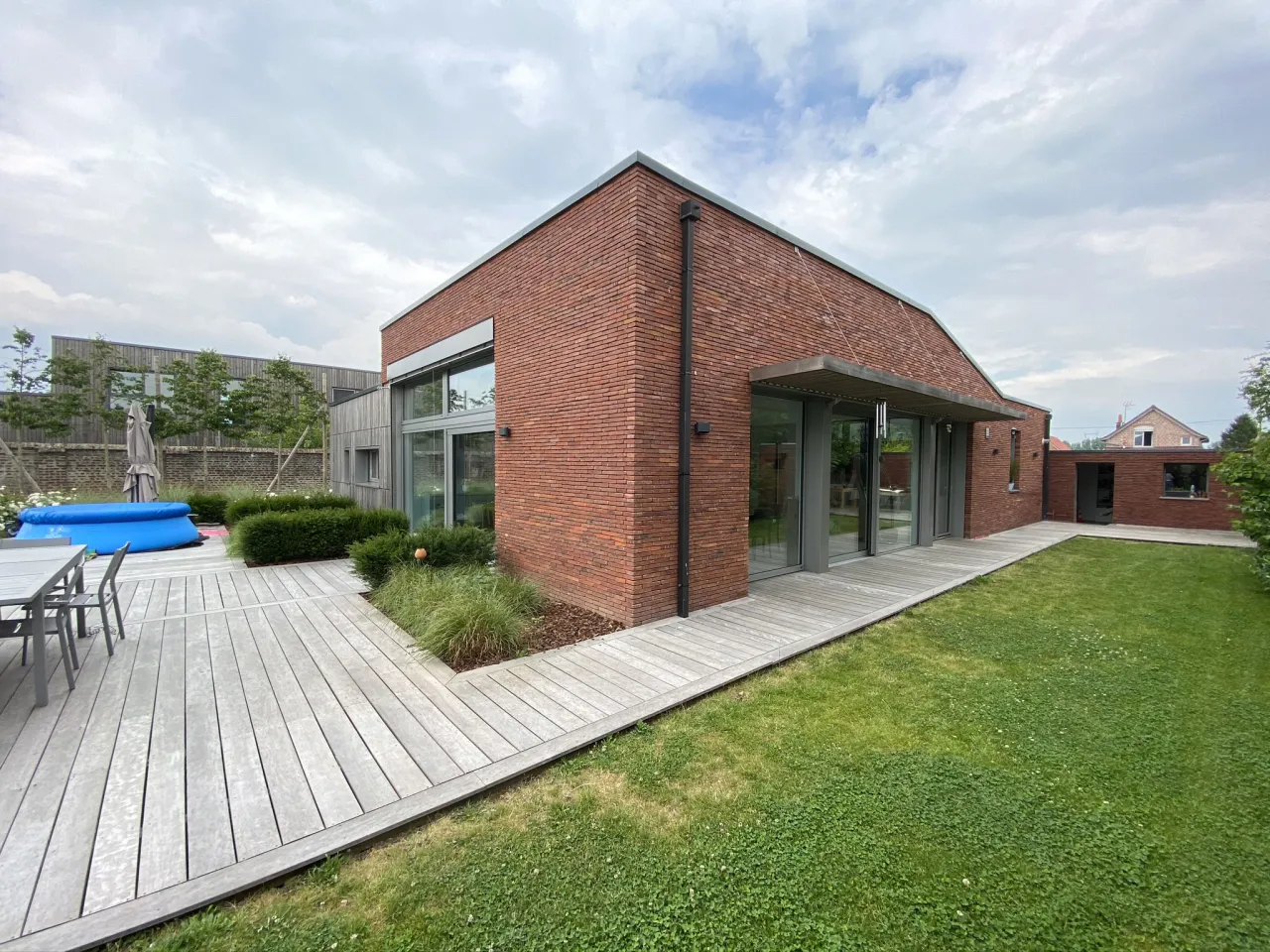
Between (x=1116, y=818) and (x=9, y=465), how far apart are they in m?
26.7

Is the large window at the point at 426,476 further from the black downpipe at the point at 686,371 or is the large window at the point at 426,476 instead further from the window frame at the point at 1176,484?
the window frame at the point at 1176,484

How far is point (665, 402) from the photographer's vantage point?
5434mm

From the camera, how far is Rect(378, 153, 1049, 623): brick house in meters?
5.38

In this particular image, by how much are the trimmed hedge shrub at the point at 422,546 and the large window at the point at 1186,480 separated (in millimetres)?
20922

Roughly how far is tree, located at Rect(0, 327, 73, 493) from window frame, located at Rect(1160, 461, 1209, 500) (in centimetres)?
3591

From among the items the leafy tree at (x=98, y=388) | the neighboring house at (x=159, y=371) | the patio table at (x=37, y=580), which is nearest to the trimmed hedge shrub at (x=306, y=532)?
the patio table at (x=37, y=580)

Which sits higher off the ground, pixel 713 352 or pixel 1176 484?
pixel 713 352

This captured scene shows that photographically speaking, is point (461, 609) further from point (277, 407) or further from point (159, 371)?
point (159, 371)

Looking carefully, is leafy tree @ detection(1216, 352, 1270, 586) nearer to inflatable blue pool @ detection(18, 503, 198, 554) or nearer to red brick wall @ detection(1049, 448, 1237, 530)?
red brick wall @ detection(1049, 448, 1237, 530)

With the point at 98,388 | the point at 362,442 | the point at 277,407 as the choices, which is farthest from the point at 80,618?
the point at 98,388

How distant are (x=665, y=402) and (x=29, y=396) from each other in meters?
24.2

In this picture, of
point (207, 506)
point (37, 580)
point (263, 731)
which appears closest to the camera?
point (263, 731)

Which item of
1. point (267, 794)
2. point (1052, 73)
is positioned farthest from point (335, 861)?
point (1052, 73)

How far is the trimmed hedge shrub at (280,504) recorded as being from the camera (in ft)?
34.7
